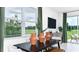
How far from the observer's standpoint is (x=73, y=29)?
126cm

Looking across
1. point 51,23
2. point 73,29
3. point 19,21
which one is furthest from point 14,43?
point 73,29

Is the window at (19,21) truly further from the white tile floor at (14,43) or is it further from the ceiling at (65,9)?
the ceiling at (65,9)

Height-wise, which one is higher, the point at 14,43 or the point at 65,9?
the point at 65,9

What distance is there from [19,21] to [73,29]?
2.07 ft

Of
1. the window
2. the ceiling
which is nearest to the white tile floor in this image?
the window

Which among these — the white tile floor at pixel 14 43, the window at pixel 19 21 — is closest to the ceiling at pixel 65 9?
the window at pixel 19 21

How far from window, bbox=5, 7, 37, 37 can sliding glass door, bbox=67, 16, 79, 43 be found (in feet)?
1.32

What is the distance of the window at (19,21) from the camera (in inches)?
48.8

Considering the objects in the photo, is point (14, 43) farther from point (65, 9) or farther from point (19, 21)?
point (65, 9)
